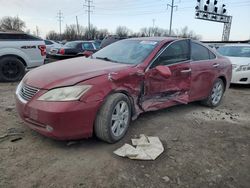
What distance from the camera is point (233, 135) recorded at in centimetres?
415

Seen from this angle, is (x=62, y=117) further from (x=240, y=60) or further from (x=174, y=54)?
(x=240, y=60)

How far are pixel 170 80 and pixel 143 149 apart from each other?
144 centimetres

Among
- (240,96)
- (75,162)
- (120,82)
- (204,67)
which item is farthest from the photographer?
(240,96)

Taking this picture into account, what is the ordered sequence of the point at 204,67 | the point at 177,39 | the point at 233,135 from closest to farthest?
the point at 233,135 < the point at 177,39 < the point at 204,67

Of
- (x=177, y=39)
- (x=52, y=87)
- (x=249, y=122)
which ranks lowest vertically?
(x=249, y=122)

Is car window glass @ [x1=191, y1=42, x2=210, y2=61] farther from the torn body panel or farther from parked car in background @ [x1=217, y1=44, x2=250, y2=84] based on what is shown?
parked car in background @ [x1=217, y1=44, x2=250, y2=84]

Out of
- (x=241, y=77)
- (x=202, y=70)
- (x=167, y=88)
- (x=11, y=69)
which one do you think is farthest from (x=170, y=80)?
(x=11, y=69)

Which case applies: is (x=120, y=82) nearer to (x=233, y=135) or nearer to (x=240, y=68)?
(x=233, y=135)

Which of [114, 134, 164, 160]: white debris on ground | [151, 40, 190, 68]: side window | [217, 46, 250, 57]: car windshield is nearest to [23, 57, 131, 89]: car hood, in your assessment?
[151, 40, 190, 68]: side window

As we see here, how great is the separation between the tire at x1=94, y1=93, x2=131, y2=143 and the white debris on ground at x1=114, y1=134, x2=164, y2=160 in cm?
21

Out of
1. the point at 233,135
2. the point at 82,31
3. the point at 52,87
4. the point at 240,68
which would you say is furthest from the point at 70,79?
the point at 82,31

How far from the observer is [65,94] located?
3088mm

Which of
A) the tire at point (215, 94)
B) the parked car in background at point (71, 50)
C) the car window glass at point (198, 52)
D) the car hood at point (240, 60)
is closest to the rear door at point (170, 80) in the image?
the car window glass at point (198, 52)

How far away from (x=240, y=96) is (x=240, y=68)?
4.91ft
